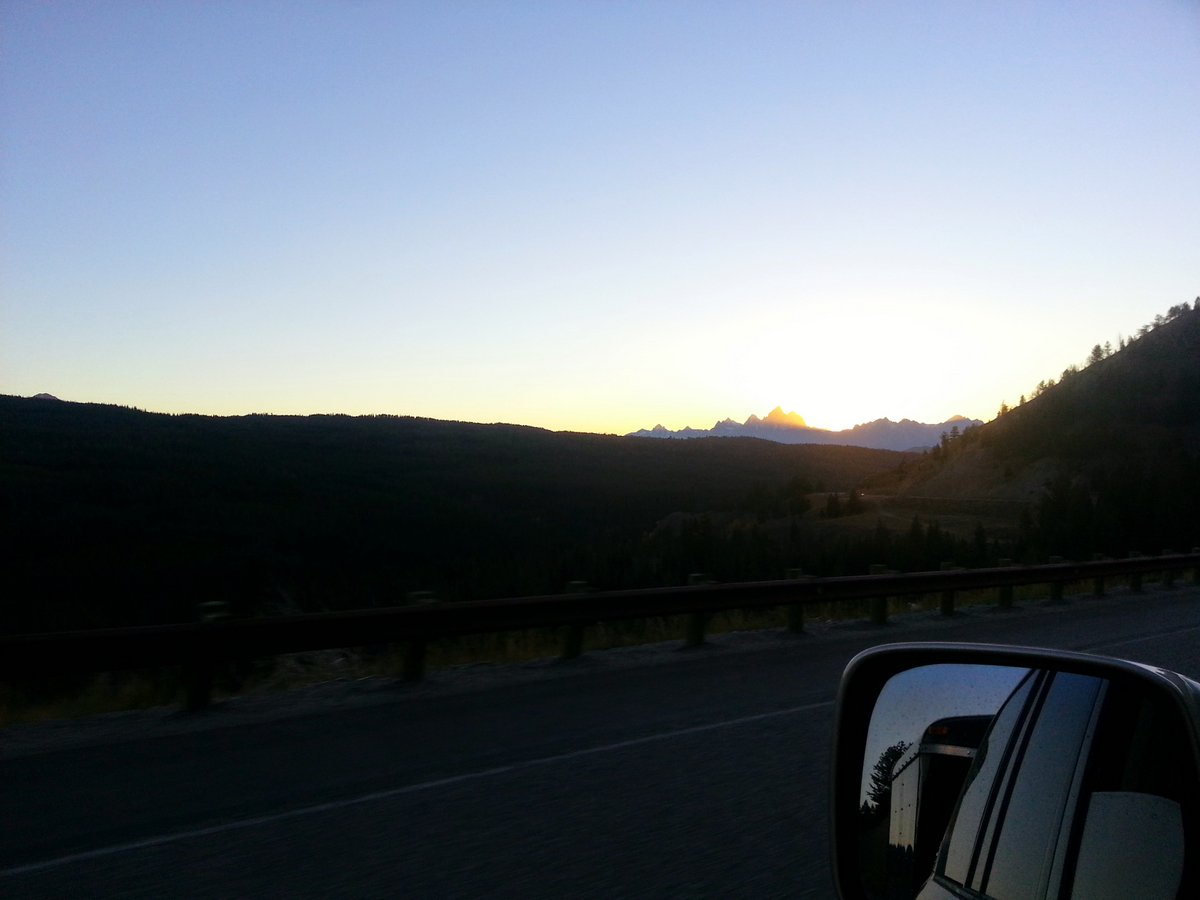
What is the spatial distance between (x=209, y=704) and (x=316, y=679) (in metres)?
1.71

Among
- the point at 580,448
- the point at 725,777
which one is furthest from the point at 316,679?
the point at 580,448

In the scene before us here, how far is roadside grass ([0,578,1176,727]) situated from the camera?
9.77 meters

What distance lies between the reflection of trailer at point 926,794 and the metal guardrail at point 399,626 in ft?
25.6

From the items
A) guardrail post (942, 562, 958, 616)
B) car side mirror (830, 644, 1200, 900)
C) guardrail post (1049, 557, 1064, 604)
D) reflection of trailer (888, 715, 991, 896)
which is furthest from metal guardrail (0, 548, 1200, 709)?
reflection of trailer (888, 715, 991, 896)

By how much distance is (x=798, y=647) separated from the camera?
522 inches

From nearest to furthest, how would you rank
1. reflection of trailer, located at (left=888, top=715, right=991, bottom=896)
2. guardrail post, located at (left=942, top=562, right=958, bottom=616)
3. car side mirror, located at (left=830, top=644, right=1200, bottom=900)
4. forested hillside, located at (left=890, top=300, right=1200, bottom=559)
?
1. car side mirror, located at (left=830, top=644, right=1200, bottom=900)
2. reflection of trailer, located at (left=888, top=715, right=991, bottom=896)
3. guardrail post, located at (left=942, top=562, right=958, bottom=616)
4. forested hillside, located at (left=890, top=300, right=1200, bottom=559)

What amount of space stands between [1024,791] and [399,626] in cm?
879

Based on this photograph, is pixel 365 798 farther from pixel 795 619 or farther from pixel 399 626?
pixel 795 619

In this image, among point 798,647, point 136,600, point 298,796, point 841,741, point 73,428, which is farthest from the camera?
point 73,428

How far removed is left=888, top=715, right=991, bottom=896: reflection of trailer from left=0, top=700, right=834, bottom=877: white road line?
4382mm

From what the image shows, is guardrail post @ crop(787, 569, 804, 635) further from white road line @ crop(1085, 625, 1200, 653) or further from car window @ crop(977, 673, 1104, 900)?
car window @ crop(977, 673, 1104, 900)

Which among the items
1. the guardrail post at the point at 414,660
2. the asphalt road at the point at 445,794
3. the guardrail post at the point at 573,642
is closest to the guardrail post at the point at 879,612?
the asphalt road at the point at 445,794

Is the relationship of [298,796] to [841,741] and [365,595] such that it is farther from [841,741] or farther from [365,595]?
[365,595]

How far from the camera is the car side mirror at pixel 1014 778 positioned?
1.91m
